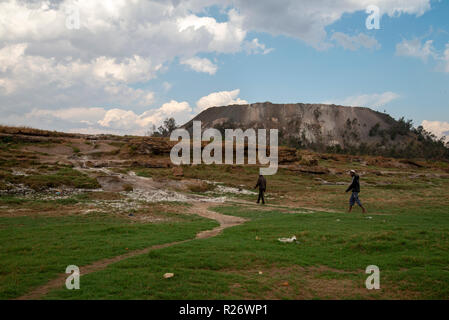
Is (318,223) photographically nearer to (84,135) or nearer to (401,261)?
(401,261)

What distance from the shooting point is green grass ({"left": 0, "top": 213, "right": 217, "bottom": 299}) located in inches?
305

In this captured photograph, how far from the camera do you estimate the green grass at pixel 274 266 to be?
674cm

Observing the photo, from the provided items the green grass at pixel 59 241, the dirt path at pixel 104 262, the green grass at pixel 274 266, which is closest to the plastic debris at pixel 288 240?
the green grass at pixel 274 266

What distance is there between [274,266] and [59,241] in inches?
291

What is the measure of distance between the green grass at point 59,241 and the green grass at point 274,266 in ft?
4.39

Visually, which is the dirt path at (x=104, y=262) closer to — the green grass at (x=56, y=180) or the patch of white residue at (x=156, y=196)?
the patch of white residue at (x=156, y=196)

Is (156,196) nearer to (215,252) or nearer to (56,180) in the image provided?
(56,180)

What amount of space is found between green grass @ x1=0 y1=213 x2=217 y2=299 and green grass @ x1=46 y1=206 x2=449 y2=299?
52.7 inches

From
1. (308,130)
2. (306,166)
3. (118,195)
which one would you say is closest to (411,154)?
(308,130)

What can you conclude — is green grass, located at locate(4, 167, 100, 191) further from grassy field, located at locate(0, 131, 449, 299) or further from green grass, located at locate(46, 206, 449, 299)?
green grass, located at locate(46, 206, 449, 299)

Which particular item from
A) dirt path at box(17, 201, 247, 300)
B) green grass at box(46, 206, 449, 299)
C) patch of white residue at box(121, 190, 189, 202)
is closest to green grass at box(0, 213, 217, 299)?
dirt path at box(17, 201, 247, 300)

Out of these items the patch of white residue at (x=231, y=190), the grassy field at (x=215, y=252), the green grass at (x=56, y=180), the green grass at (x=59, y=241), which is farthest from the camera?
the patch of white residue at (x=231, y=190)

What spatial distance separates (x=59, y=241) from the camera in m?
11.2
